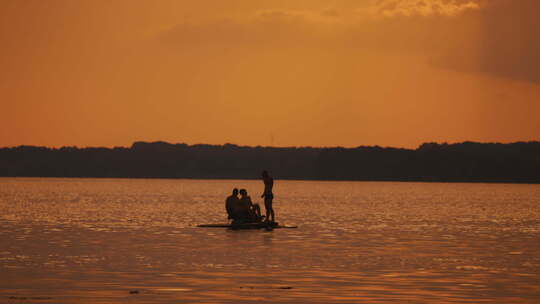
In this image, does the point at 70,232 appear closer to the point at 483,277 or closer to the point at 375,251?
the point at 375,251

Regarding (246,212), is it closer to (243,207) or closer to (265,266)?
(243,207)

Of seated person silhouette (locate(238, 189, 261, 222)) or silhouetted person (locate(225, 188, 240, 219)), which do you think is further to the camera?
seated person silhouette (locate(238, 189, 261, 222))

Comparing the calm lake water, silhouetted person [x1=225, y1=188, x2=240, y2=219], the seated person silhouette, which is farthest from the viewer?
the seated person silhouette

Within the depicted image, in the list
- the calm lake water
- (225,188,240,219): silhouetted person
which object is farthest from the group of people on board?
the calm lake water

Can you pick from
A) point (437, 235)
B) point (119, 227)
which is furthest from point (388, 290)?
point (119, 227)

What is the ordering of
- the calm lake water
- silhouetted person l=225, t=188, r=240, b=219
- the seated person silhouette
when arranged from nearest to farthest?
1. the calm lake water
2. silhouetted person l=225, t=188, r=240, b=219
3. the seated person silhouette

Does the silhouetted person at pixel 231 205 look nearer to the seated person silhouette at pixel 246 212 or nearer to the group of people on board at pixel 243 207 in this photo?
the group of people on board at pixel 243 207

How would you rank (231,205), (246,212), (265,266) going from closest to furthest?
(265,266) → (231,205) → (246,212)

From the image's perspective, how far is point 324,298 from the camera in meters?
20.5

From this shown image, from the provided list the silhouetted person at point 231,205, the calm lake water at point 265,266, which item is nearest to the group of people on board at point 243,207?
the silhouetted person at point 231,205

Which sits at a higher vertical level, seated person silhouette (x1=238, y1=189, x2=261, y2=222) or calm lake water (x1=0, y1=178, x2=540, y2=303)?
seated person silhouette (x1=238, y1=189, x2=261, y2=222)

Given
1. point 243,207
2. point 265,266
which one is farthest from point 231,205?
point 265,266

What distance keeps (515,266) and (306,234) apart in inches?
607

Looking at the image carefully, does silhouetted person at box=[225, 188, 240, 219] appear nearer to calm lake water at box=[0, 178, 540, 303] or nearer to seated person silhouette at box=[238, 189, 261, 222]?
seated person silhouette at box=[238, 189, 261, 222]
